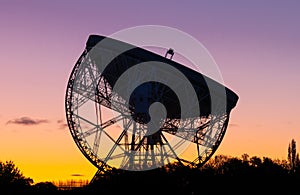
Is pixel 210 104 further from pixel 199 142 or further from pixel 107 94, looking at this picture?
pixel 107 94

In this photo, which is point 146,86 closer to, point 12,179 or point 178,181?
point 178,181

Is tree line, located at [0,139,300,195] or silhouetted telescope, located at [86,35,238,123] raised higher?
silhouetted telescope, located at [86,35,238,123]

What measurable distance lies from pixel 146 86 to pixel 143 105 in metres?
1.57

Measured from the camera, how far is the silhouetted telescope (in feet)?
145

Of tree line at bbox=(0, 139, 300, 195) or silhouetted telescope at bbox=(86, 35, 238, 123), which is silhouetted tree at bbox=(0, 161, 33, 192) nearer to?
tree line at bbox=(0, 139, 300, 195)

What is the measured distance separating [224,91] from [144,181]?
10336mm

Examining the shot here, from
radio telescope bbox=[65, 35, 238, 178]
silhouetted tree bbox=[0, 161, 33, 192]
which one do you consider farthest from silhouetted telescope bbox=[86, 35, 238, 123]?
silhouetted tree bbox=[0, 161, 33, 192]

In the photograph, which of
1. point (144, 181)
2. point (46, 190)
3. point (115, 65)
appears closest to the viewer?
point (115, 65)

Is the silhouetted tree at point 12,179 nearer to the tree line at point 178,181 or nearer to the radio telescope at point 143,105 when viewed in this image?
the tree line at point 178,181

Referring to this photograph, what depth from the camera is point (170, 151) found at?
5053 cm

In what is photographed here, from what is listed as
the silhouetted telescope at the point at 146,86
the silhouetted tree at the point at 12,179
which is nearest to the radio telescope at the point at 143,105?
the silhouetted telescope at the point at 146,86

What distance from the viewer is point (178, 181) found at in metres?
53.9

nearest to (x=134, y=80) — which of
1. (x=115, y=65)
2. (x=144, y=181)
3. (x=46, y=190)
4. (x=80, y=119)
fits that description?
(x=115, y=65)

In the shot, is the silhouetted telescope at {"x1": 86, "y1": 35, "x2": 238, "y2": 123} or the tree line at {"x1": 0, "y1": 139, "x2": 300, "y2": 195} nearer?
the silhouetted telescope at {"x1": 86, "y1": 35, "x2": 238, "y2": 123}
